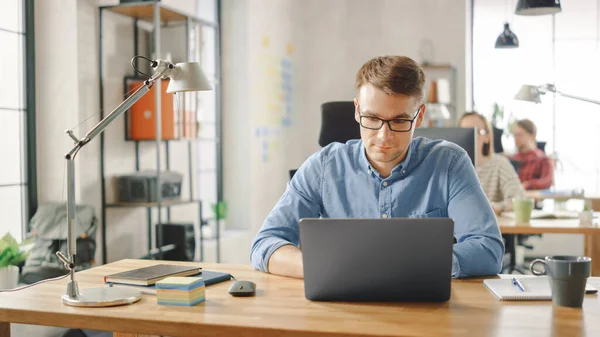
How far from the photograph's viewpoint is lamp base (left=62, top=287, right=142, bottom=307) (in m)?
1.51

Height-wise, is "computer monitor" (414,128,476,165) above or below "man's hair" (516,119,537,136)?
below

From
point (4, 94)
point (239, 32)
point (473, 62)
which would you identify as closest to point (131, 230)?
point (4, 94)

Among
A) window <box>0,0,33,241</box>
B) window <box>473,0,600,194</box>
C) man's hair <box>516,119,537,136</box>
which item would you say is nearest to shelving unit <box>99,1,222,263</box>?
window <box>0,0,33,241</box>

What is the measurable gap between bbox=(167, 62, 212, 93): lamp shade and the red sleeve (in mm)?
4729

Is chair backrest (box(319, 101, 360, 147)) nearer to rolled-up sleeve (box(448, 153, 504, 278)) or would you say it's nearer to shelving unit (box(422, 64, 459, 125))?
rolled-up sleeve (box(448, 153, 504, 278))

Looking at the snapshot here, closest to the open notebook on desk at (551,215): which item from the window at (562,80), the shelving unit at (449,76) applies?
the shelving unit at (449,76)

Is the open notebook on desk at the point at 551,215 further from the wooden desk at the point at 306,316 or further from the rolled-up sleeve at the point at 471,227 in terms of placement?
the wooden desk at the point at 306,316

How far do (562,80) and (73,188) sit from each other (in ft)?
21.2

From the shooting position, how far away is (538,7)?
15.1 feet

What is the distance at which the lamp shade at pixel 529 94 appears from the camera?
357cm

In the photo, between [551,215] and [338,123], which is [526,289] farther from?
[551,215]

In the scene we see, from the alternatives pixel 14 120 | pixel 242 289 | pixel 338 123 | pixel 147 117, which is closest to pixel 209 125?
pixel 147 117

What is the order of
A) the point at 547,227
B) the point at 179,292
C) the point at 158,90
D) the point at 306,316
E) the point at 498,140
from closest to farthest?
the point at 306,316 < the point at 179,292 < the point at 547,227 < the point at 158,90 < the point at 498,140

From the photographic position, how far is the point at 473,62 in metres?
7.36
